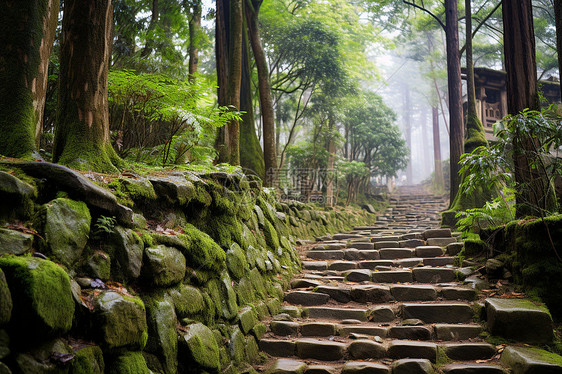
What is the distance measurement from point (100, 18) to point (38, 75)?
0.77 m

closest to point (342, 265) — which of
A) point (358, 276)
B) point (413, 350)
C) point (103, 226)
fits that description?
point (358, 276)

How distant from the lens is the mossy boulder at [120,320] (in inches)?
77.5

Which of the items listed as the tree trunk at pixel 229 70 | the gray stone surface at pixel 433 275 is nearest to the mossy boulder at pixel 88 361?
the gray stone surface at pixel 433 275

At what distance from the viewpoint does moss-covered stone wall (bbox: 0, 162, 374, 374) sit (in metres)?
1.68

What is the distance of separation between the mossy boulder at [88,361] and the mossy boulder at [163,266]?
715mm

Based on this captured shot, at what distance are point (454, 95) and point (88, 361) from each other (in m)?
12.2

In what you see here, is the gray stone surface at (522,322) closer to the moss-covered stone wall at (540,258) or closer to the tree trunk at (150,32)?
the moss-covered stone wall at (540,258)

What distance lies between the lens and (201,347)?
275 centimetres

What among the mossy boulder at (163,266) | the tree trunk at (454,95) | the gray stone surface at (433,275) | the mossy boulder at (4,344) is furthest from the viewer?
the tree trunk at (454,95)

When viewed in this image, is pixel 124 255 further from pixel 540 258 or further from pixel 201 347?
pixel 540 258

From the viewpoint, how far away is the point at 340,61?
12.7m

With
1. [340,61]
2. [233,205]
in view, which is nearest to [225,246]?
[233,205]

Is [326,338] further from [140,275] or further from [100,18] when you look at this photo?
[100,18]

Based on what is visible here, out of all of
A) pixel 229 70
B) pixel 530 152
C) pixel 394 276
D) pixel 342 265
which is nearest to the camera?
pixel 530 152
